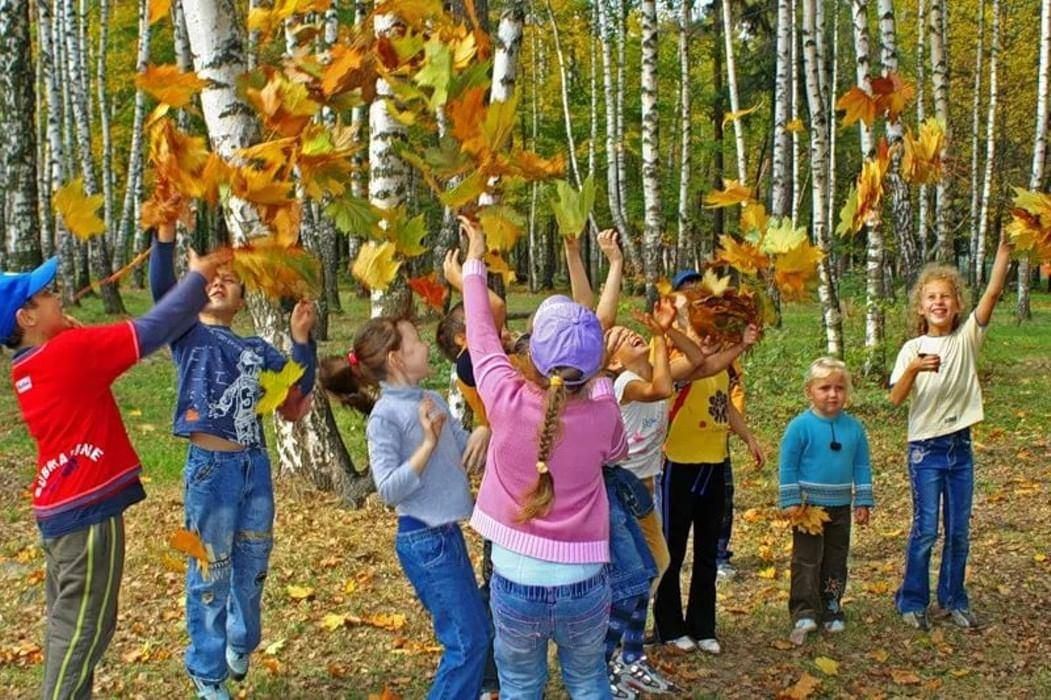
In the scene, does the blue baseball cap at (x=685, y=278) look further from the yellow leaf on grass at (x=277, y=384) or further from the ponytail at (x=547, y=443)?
the ponytail at (x=547, y=443)

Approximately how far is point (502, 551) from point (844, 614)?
2.66m

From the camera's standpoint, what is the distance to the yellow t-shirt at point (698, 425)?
4.46 metres

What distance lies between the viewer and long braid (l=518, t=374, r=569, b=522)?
2.76 meters

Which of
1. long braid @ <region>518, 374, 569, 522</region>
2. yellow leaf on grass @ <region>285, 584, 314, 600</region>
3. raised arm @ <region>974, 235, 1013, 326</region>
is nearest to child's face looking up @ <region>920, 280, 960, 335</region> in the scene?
raised arm @ <region>974, 235, 1013, 326</region>

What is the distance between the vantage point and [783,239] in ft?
14.5

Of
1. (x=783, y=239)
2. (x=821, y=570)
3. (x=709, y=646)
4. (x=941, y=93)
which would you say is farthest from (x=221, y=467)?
(x=941, y=93)

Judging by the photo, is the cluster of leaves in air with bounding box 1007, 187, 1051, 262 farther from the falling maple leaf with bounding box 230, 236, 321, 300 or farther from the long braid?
the falling maple leaf with bounding box 230, 236, 321, 300

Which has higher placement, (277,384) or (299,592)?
(277,384)

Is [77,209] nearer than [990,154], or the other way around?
[77,209]

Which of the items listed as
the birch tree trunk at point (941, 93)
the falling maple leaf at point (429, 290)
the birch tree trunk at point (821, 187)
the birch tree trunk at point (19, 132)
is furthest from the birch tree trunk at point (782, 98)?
the falling maple leaf at point (429, 290)

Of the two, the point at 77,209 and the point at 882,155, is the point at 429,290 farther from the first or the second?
the point at 882,155

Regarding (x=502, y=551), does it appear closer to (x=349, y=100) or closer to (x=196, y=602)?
(x=196, y=602)

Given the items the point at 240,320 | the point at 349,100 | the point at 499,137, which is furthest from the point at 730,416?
the point at 240,320

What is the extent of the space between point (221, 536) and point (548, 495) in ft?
4.92
